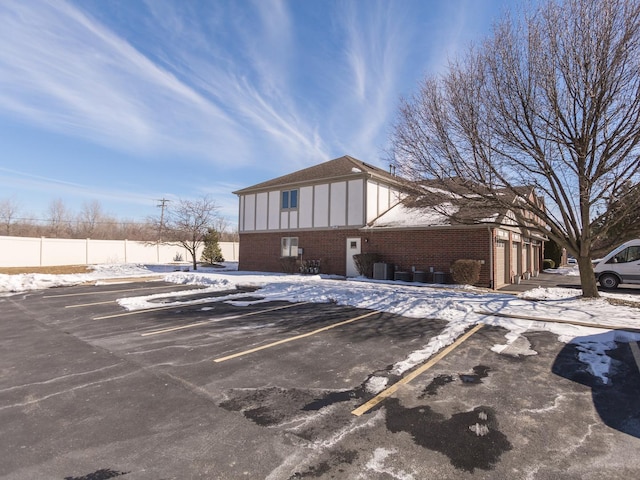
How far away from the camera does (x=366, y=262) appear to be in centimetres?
1847

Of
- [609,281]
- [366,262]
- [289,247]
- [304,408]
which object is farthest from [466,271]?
[304,408]

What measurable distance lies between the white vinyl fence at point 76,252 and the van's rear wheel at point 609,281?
35.2m

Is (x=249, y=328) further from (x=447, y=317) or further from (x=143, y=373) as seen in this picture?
(x=447, y=317)

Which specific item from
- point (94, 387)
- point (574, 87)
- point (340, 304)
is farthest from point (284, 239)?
point (94, 387)

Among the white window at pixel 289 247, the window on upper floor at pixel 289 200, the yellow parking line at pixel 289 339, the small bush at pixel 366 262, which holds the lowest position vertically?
the yellow parking line at pixel 289 339

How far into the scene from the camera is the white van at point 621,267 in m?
15.2

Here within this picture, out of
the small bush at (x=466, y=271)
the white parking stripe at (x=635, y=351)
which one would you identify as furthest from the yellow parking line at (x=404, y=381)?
the small bush at (x=466, y=271)

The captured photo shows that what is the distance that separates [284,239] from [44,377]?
60.4 feet

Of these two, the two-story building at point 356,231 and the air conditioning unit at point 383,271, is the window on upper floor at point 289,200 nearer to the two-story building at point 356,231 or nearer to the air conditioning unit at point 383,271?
the two-story building at point 356,231

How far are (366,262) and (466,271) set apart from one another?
16.9 ft

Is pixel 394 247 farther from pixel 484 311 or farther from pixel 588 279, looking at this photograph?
pixel 484 311

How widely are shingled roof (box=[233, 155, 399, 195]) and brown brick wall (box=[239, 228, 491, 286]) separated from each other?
323cm

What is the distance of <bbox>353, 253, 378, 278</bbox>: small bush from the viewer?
18.3 meters

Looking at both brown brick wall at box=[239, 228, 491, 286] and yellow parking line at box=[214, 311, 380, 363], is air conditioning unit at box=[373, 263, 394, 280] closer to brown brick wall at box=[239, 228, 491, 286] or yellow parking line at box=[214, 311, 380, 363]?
brown brick wall at box=[239, 228, 491, 286]
